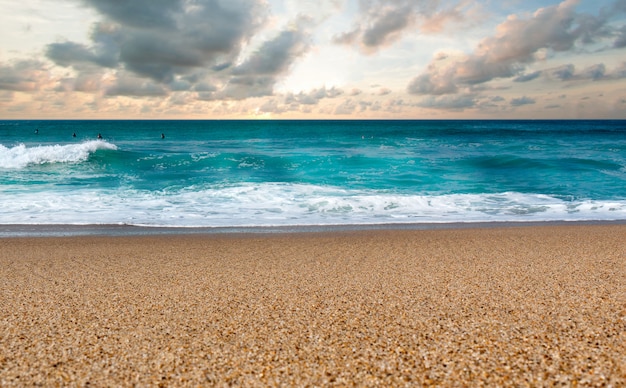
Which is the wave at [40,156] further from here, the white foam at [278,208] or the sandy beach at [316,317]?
the sandy beach at [316,317]

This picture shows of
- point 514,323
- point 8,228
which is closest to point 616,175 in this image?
point 514,323

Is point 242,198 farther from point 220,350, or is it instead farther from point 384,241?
point 220,350

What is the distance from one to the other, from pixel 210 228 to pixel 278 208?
2551 mm

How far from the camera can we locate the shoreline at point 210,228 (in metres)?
7.39

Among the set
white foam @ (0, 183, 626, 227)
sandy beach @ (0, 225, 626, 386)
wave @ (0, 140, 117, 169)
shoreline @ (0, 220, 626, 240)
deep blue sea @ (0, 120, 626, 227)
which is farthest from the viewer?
wave @ (0, 140, 117, 169)

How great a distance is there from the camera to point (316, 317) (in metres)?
2.99

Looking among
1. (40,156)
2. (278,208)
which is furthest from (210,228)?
(40,156)

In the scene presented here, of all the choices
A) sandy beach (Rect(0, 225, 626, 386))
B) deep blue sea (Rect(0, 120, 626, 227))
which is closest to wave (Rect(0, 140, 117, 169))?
deep blue sea (Rect(0, 120, 626, 227))

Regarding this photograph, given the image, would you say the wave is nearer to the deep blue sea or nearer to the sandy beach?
the deep blue sea

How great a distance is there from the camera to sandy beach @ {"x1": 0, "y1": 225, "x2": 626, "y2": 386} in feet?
7.28

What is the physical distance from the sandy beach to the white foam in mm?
3430

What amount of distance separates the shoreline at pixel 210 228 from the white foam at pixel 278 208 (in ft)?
1.10

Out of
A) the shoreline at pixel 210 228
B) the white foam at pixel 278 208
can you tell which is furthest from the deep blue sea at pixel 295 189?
the shoreline at pixel 210 228

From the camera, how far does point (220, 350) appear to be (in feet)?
8.13
